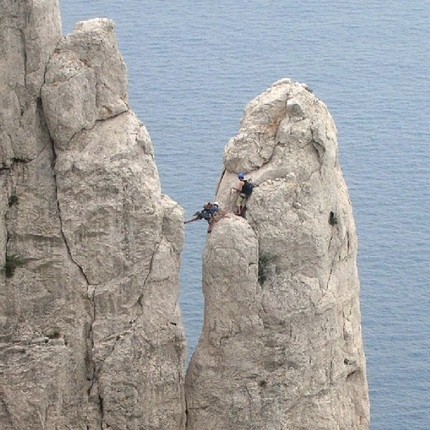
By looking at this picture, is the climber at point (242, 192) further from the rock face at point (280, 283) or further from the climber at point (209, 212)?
the climber at point (209, 212)

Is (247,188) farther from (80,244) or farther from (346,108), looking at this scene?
(346,108)

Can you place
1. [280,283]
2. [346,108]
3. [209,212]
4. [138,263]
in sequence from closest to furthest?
[138,263], [209,212], [280,283], [346,108]

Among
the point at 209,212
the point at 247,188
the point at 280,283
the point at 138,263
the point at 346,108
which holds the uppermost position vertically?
the point at 247,188

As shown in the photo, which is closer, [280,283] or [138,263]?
[138,263]

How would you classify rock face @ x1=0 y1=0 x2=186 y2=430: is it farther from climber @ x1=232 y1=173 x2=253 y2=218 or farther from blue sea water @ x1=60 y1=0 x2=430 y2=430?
blue sea water @ x1=60 y1=0 x2=430 y2=430

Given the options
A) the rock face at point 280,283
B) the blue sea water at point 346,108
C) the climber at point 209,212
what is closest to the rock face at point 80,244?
the climber at point 209,212

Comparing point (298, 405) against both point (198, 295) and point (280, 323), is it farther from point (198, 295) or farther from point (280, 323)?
point (198, 295)

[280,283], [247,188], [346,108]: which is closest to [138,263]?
[247,188]
